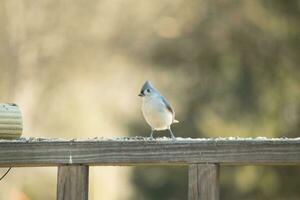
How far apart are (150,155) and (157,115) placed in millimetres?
2004

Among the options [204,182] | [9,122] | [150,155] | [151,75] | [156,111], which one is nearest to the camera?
[204,182]

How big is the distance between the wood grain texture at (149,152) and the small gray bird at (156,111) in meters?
1.83

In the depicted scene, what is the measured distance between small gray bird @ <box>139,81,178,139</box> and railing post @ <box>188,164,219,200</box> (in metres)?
2.00

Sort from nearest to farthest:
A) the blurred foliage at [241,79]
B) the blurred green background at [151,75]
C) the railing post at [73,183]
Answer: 1. the railing post at [73,183]
2. the blurred foliage at [241,79]
3. the blurred green background at [151,75]

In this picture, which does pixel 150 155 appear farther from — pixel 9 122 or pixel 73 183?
pixel 9 122

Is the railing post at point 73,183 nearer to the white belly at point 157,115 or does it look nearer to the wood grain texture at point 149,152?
the wood grain texture at point 149,152

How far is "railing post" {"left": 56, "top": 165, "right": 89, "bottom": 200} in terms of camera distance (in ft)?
8.55

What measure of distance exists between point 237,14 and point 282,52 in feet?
5.24

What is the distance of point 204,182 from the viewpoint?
2484 millimetres

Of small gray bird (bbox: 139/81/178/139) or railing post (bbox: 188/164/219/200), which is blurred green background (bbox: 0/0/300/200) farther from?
railing post (bbox: 188/164/219/200)

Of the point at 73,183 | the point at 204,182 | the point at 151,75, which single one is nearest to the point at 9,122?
the point at 73,183

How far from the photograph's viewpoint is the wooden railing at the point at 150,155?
2.48 meters

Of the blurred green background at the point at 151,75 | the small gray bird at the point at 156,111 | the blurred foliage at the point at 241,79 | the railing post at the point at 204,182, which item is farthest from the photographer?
the blurred green background at the point at 151,75

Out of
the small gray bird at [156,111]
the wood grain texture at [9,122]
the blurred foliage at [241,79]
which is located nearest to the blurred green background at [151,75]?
the blurred foliage at [241,79]
